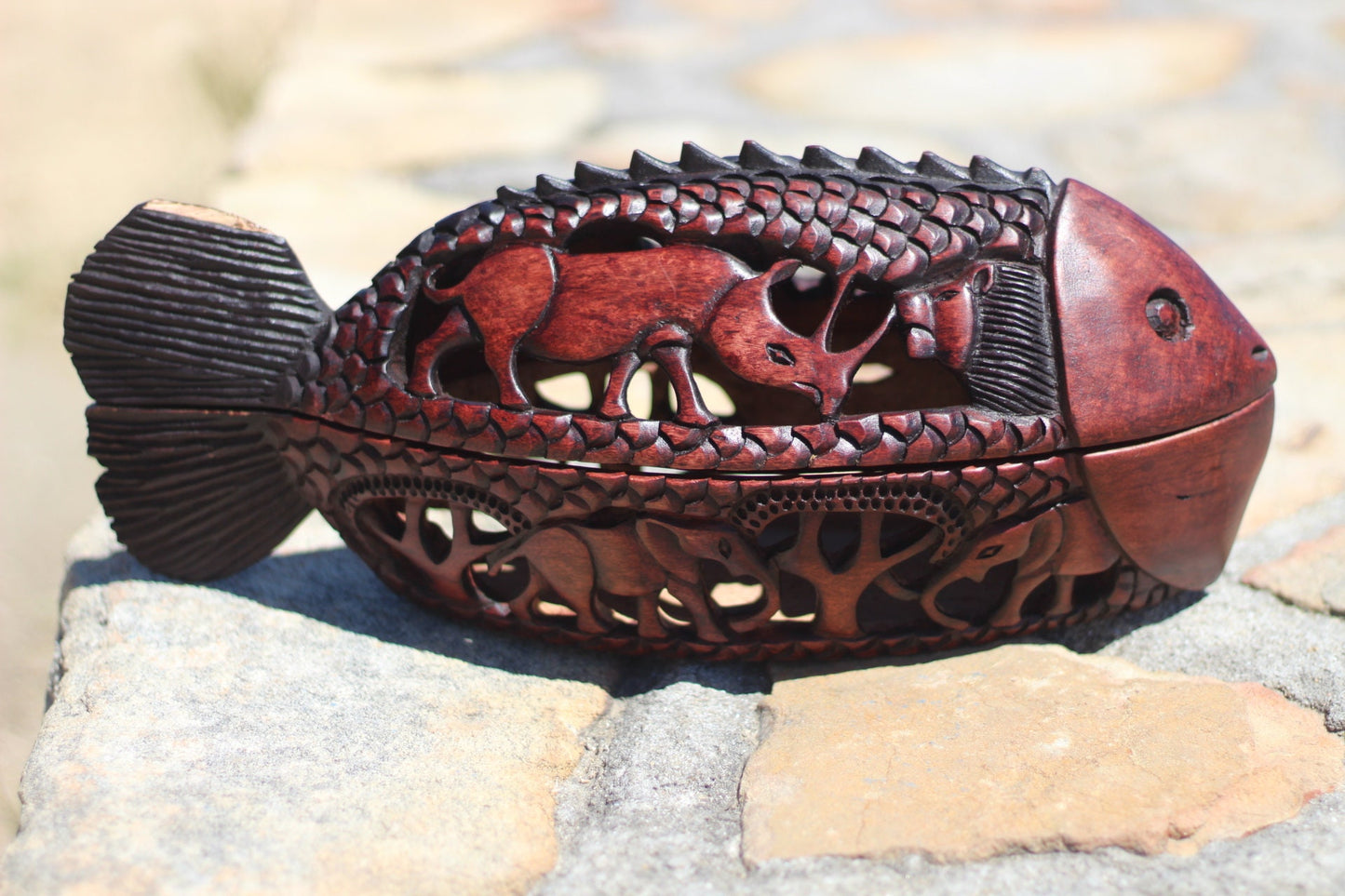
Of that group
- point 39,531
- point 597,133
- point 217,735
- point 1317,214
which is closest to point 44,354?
point 39,531

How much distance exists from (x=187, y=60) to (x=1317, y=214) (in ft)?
12.7

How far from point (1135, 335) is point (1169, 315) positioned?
9cm

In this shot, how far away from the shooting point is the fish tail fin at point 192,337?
1710 millimetres

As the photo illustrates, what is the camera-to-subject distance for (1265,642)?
1.75 metres

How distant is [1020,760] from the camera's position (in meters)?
1.46

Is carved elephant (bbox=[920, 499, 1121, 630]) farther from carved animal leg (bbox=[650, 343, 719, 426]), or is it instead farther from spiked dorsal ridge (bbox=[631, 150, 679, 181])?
spiked dorsal ridge (bbox=[631, 150, 679, 181])

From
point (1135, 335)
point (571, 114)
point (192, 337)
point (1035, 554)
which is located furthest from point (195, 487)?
point (571, 114)

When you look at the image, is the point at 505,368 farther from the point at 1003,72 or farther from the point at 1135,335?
the point at 1003,72

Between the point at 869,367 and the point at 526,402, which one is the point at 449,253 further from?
the point at 869,367

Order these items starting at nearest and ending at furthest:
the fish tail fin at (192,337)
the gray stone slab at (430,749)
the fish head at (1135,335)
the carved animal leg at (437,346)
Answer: the gray stone slab at (430,749)
the fish head at (1135,335)
the carved animal leg at (437,346)
the fish tail fin at (192,337)

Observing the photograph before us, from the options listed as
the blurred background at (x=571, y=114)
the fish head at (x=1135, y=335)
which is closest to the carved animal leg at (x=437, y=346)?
the fish head at (x=1135, y=335)

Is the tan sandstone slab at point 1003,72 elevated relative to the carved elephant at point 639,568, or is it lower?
elevated

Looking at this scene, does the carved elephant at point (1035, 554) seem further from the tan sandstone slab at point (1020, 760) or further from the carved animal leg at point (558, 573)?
the carved animal leg at point (558, 573)

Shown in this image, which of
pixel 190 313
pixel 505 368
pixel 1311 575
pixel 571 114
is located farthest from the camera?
pixel 571 114
